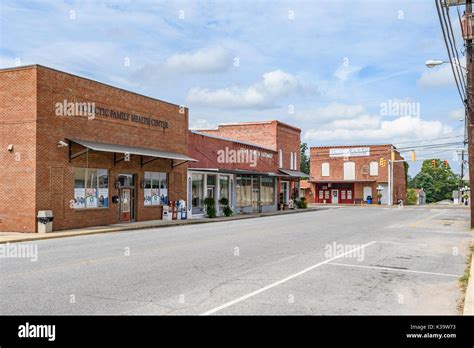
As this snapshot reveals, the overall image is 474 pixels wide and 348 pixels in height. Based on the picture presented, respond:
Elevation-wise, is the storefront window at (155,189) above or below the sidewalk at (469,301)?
above

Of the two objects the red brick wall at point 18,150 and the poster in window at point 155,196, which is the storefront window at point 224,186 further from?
the red brick wall at point 18,150

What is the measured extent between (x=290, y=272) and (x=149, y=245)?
6.18m

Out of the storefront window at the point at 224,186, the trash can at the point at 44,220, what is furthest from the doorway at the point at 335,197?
the trash can at the point at 44,220

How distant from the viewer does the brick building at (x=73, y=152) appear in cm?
2042

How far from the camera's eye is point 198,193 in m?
33.2

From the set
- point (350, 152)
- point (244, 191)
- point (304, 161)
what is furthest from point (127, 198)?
point (304, 161)

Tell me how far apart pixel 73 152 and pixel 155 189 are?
23.5 feet

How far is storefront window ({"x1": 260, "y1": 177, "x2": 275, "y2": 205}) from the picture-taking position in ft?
144

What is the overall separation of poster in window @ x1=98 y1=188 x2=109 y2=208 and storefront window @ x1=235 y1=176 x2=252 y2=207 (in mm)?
15605

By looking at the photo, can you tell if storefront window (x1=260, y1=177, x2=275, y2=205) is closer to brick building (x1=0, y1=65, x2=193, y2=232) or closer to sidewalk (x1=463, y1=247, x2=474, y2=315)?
brick building (x1=0, y1=65, x2=193, y2=232)

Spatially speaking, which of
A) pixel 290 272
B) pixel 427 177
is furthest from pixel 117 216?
pixel 427 177

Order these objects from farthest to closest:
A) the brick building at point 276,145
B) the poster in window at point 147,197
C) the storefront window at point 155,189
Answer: the brick building at point 276,145 → the storefront window at point 155,189 → the poster in window at point 147,197

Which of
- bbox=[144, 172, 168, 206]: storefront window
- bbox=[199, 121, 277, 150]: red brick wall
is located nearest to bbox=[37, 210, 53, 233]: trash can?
bbox=[144, 172, 168, 206]: storefront window

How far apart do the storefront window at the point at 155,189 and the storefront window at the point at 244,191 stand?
1027 cm
